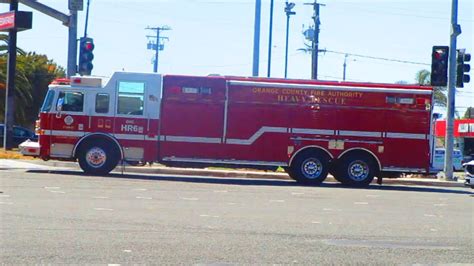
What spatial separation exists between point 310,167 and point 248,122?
87.2 inches

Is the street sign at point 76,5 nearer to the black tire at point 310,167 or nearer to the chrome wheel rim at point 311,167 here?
the black tire at point 310,167

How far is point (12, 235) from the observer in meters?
11.6

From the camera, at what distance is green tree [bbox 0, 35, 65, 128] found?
52.4 m

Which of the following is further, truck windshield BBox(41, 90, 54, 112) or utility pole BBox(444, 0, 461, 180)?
utility pole BBox(444, 0, 461, 180)

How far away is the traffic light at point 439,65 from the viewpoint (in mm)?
26641

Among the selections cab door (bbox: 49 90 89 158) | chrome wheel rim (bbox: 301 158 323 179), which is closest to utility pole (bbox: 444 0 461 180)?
chrome wheel rim (bbox: 301 158 323 179)

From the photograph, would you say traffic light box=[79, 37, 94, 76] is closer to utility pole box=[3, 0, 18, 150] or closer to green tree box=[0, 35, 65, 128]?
utility pole box=[3, 0, 18, 150]

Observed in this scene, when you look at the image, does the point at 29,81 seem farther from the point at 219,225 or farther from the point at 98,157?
the point at 219,225

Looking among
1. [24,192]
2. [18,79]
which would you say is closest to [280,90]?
[24,192]

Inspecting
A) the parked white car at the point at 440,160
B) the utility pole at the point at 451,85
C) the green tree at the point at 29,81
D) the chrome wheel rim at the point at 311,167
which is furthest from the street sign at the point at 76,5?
the green tree at the point at 29,81

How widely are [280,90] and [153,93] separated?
3656 millimetres

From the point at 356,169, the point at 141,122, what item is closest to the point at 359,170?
the point at 356,169

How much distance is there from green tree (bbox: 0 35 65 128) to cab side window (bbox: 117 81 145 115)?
2693cm

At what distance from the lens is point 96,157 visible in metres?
24.1
